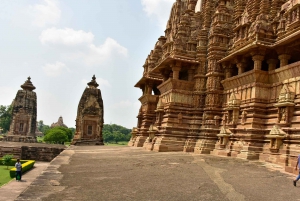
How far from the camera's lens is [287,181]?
7.67m

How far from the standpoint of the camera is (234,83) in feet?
49.6

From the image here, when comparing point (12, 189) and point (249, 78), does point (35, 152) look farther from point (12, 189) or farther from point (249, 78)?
point (249, 78)

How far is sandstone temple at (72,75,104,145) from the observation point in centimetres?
3322

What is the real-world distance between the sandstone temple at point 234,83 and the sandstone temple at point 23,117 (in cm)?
2606

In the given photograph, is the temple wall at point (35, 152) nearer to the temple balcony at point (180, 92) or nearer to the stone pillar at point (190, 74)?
the temple balcony at point (180, 92)

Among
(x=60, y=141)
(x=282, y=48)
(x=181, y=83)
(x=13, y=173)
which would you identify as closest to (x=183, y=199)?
(x=282, y=48)

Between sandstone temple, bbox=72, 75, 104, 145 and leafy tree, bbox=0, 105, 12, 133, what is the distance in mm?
42835

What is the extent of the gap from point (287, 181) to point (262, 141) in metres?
5.08

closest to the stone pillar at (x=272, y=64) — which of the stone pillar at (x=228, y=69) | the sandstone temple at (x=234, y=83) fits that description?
the sandstone temple at (x=234, y=83)

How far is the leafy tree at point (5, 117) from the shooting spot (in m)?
70.7

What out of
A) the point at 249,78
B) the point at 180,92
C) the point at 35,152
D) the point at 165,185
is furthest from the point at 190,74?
the point at 35,152

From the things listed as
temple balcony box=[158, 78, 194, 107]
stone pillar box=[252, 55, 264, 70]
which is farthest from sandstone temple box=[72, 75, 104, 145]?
stone pillar box=[252, 55, 264, 70]

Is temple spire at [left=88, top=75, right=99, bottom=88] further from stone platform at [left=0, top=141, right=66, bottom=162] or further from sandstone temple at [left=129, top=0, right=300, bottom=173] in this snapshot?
sandstone temple at [left=129, top=0, right=300, bottom=173]

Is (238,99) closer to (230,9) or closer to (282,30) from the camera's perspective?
(282,30)
